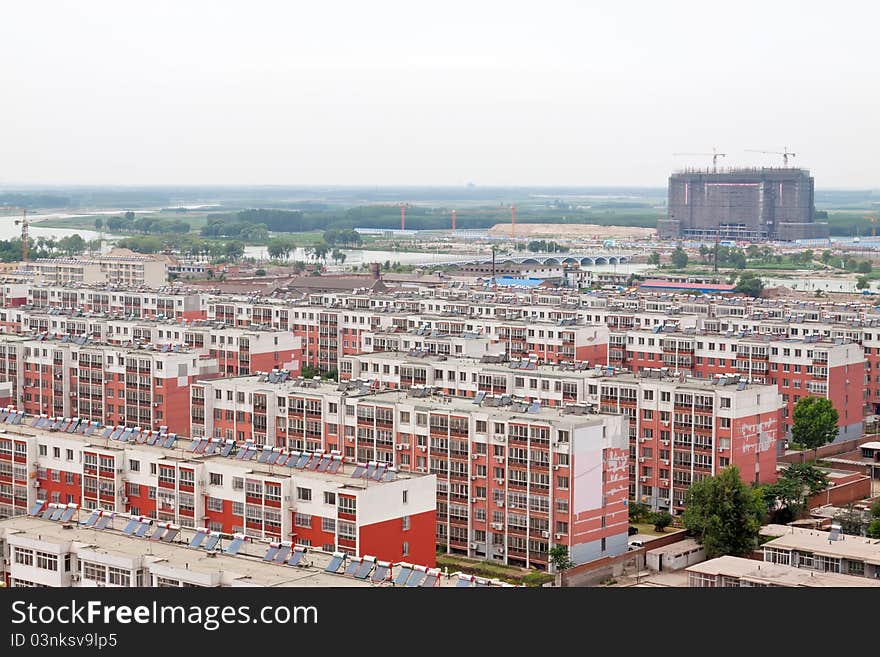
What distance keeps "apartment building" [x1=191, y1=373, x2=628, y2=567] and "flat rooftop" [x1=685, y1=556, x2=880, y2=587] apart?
0.84 m

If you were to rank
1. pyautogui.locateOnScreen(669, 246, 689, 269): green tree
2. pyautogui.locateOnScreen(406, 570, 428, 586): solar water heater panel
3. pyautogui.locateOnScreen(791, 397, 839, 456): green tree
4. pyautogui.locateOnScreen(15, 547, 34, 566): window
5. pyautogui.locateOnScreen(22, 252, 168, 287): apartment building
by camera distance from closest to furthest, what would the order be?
pyautogui.locateOnScreen(406, 570, 428, 586): solar water heater panel < pyautogui.locateOnScreen(15, 547, 34, 566): window < pyautogui.locateOnScreen(791, 397, 839, 456): green tree < pyautogui.locateOnScreen(22, 252, 168, 287): apartment building < pyautogui.locateOnScreen(669, 246, 689, 269): green tree

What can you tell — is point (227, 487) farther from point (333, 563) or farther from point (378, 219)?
point (378, 219)

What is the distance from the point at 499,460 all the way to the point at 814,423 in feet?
12.7

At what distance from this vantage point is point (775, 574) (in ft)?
23.4

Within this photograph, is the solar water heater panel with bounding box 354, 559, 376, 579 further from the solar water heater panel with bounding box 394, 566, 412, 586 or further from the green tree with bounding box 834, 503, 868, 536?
the green tree with bounding box 834, 503, 868, 536

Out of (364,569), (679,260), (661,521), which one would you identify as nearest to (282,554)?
(364,569)

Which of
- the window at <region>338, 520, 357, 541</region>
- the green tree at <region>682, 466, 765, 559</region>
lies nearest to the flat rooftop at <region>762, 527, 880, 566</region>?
the green tree at <region>682, 466, 765, 559</region>

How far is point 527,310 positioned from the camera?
52.5 feet

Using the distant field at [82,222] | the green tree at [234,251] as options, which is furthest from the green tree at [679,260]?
the distant field at [82,222]

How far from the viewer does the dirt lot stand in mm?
53344
